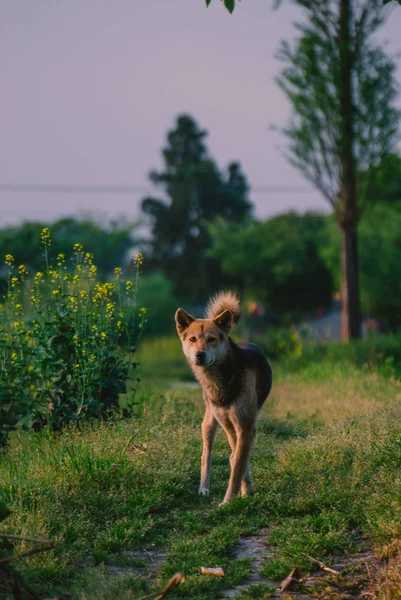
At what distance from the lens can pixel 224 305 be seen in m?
8.04

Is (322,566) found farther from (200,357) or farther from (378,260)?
(378,260)

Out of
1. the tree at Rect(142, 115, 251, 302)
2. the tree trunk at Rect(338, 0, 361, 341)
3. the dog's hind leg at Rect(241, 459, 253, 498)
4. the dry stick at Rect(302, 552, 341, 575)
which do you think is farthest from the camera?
the tree at Rect(142, 115, 251, 302)

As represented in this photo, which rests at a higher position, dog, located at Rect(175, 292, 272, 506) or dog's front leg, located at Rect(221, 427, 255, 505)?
dog, located at Rect(175, 292, 272, 506)

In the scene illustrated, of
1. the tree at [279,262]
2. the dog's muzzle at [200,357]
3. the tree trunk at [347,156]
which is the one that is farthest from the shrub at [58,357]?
the tree at [279,262]

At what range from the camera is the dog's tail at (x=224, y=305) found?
7.96 meters

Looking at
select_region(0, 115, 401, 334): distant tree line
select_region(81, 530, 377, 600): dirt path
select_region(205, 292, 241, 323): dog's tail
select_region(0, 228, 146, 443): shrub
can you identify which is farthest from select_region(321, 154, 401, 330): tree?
select_region(81, 530, 377, 600): dirt path

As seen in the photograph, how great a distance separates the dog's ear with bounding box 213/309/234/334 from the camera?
7402 mm

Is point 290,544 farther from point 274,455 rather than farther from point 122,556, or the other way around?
point 274,455

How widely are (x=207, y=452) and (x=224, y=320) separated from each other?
1.24 meters

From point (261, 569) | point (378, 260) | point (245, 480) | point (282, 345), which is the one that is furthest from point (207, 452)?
point (378, 260)

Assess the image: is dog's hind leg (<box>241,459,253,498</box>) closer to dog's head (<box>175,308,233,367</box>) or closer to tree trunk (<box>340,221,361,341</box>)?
dog's head (<box>175,308,233,367</box>)

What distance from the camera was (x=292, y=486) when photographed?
732 centimetres

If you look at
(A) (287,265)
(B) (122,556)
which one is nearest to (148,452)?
(B) (122,556)

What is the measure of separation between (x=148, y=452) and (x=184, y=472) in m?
0.40
